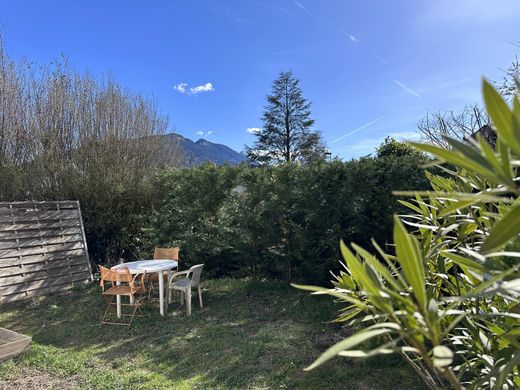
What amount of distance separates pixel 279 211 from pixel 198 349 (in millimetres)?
2733

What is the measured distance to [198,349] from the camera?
3.75m

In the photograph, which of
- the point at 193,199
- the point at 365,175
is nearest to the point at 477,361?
the point at 365,175

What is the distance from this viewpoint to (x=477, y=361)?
1.36m

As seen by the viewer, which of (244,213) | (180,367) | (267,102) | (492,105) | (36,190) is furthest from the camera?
(267,102)

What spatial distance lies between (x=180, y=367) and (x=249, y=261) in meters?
3.10

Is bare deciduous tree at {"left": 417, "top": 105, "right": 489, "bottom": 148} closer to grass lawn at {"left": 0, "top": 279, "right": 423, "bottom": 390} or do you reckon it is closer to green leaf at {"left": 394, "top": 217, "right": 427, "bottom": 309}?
grass lawn at {"left": 0, "top": 279, "right": 423, "bottom": 390}

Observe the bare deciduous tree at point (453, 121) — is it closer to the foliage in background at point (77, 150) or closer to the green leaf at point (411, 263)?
the foliage in background at point (77, 150)

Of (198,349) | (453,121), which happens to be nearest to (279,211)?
(198,349)

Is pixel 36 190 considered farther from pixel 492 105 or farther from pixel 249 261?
pixel 492 105

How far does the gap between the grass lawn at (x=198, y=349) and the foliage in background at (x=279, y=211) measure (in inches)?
29.9

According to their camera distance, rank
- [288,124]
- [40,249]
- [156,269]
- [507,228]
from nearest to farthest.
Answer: [507,228] → [156,269] → [40,249] → [288,124]

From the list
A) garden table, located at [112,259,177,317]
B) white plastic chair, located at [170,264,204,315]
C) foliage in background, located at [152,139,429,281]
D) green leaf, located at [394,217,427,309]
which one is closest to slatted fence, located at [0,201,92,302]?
foliage in background, located at [152,139,429,281]

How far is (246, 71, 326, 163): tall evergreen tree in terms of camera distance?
2361 cm

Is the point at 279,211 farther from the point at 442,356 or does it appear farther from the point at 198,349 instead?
the point at 442,356
